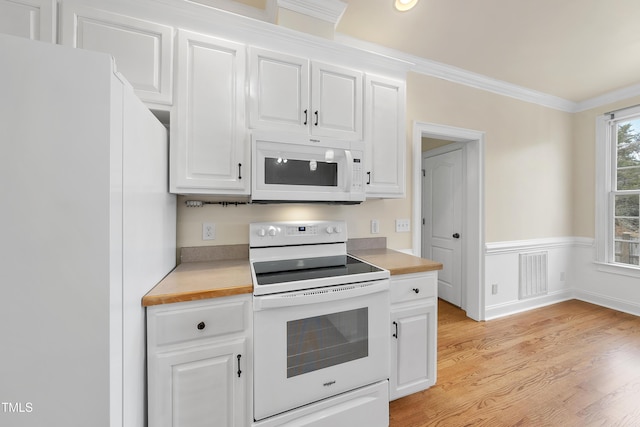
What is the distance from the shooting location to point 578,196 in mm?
3529

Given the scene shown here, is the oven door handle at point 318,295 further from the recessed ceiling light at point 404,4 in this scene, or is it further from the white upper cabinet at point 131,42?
the recessed ceiling light at point 404,4

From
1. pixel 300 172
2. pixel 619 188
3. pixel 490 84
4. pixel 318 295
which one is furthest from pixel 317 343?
pixel 619 188

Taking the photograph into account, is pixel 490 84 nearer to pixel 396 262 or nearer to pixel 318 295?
pixel 396 262

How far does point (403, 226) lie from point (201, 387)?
6.36ft

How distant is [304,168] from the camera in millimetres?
1645

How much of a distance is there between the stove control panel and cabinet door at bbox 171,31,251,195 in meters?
0.33

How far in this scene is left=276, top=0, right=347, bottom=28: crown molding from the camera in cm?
179

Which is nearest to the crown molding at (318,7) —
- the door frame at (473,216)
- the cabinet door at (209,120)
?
the cabinet door at (209,120)

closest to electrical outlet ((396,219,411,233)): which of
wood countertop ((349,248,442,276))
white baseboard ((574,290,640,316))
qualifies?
wood countertop ((349,248,442,276))

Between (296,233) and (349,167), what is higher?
(349,167)

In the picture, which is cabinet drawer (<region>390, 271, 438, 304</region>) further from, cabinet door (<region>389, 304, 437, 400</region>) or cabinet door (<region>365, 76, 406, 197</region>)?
cabinet door (<region>365, 76, 406, 197</region>)

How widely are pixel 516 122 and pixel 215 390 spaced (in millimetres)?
3948

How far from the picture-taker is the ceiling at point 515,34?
1.84 m
